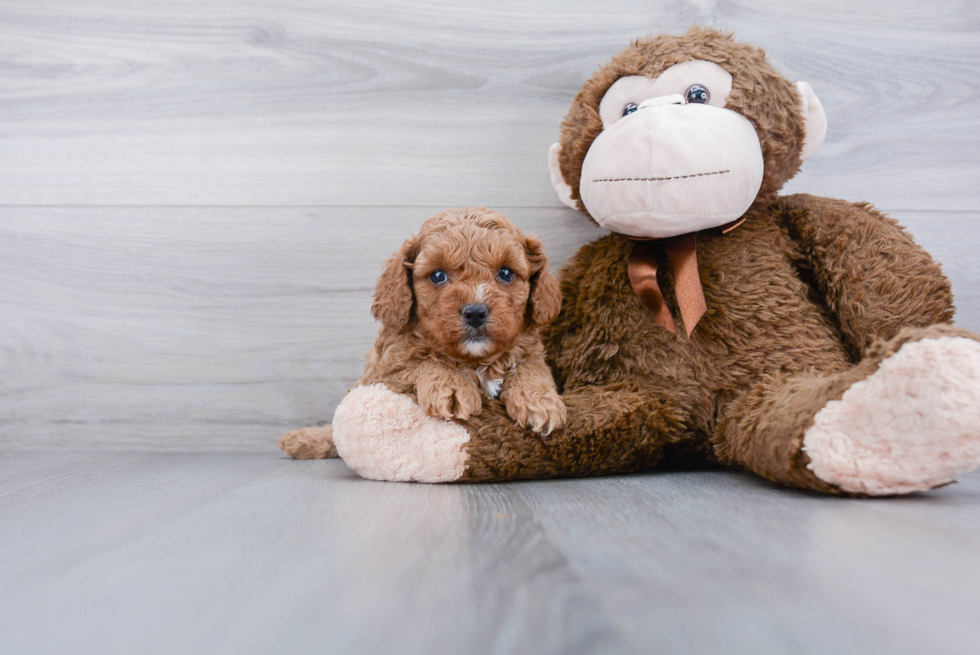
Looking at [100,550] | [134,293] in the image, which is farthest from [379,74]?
[100,550]

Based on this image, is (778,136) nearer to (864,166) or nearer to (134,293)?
(864,166)

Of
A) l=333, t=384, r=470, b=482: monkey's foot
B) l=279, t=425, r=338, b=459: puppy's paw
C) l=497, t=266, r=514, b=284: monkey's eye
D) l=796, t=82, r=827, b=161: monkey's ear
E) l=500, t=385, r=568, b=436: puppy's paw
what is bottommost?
l=279, t=425, r=338, b=459: puppy's paw

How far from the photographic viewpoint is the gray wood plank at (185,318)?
1226mm

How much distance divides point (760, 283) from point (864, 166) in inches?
19.5

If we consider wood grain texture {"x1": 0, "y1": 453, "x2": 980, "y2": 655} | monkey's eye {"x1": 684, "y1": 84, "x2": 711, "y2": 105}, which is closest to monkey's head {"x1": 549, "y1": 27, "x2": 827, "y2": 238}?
monkey's eye {"x1": 684, "y1": 84, "x2": 711, "y2": 105}

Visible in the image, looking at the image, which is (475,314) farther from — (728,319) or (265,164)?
(265,164)

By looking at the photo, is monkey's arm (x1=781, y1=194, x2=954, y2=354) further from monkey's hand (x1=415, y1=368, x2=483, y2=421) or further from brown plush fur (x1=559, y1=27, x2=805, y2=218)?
monkey's hand (x1=415, y1=368, x2=483, y2=421)

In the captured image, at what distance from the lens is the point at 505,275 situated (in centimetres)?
84

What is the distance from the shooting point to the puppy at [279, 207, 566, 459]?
2.64ft

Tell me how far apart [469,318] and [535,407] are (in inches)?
5.6

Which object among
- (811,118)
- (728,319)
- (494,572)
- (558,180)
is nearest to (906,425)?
(728,319)

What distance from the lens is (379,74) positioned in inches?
48.6

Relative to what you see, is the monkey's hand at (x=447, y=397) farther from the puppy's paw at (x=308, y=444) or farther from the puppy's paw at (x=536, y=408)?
the puppy's paw at (x=308, y=444)

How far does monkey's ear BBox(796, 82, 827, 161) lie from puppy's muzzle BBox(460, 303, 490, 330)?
1.91 ft
